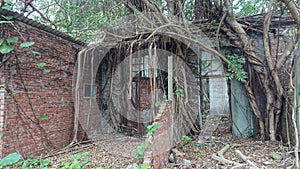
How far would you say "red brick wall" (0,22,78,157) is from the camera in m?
3.54

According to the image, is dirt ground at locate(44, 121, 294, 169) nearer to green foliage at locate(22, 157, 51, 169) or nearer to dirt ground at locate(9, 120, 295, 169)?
dirt ground at locate(9, 120, 295, 169)

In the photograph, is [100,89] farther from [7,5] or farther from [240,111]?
[240,111]

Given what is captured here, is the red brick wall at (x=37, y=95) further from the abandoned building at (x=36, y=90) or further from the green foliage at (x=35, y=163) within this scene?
the green foliage at (x=35, y=163)

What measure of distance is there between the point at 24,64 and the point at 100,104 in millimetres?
2541

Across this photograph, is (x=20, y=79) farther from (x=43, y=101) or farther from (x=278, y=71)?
(x=278, y=71)

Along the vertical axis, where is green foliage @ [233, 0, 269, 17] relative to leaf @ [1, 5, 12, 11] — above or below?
above

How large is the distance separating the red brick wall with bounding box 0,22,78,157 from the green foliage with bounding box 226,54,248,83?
371 centimetres

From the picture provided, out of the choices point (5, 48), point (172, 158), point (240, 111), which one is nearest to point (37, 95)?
point (5, 48)

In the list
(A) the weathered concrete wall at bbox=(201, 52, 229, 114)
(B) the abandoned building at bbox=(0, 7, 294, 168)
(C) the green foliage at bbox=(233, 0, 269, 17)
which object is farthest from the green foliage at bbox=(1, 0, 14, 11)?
(A) the weathered concrete wall at bbox=(201, 52, 229, 114)

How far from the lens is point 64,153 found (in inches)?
161

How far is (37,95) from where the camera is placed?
4051 millimetres

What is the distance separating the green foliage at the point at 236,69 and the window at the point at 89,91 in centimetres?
352

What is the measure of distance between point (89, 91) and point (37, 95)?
1652 millimetres

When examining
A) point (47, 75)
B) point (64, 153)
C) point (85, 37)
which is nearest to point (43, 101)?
point (47, 75)
